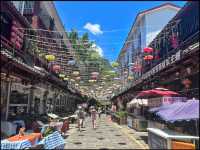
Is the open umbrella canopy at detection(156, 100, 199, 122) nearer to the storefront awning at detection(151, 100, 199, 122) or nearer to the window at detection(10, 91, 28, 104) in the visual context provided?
the storefront awning at detection(151, 100, 199, 122)

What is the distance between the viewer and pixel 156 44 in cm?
2519

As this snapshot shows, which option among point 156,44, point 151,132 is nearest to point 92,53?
point 156,44

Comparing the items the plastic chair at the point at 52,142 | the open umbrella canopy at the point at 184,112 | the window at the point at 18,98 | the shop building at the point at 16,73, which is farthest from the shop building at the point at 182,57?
the window at the point at 18,98

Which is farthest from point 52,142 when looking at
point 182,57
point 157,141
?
point 182,57

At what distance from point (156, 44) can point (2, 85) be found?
553 inches

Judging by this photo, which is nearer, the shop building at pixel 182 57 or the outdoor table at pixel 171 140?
the outdoor table at pixel 171 140

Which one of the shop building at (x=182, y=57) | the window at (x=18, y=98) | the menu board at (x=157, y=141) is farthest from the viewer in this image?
the window at (x=18, y=98)

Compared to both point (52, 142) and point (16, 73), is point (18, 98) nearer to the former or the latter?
point (16, 73)

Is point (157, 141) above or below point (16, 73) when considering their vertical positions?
below

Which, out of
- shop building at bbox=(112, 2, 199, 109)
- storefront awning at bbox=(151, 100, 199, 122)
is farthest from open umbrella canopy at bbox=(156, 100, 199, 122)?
shop building at bbox=(112, 2, 199, 109)

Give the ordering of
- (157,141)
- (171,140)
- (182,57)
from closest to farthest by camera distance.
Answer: (171,140)
(157,141)
(182,57)

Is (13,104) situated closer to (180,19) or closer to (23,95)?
(23,95)

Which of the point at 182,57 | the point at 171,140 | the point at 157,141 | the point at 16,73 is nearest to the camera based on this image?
the point at 171,140

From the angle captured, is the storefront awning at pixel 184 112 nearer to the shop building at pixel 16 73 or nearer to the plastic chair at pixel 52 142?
the plastic chair at pixel 52 142
